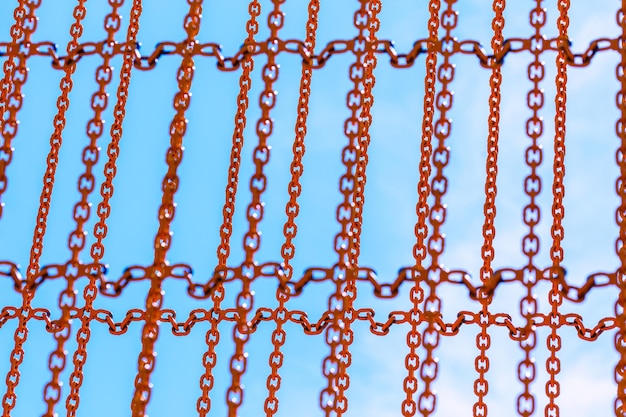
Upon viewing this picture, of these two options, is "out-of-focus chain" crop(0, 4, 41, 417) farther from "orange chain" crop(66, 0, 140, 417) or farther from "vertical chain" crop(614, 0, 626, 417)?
"vertical chain" crop(614, 0, 626, 417)

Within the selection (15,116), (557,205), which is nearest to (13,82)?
(15,116)

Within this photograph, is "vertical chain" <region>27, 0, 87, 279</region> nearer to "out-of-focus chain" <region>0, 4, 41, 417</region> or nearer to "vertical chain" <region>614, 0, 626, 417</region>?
"out-of-focus chain" <region>0, 4, 41, 417</region>

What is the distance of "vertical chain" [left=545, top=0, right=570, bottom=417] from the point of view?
3297mm

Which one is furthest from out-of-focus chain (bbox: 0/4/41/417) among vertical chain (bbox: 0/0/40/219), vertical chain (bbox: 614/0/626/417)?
vertical chain (bbox: 614/0/626/417)

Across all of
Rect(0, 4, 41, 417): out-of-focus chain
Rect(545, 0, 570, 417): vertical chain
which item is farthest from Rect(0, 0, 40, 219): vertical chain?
Rect(545, 0, 570, 417): vertical chain

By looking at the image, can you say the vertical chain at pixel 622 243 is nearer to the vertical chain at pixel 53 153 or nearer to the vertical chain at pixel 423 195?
the vertical chain at pixel 423 195

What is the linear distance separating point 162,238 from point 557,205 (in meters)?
1.34

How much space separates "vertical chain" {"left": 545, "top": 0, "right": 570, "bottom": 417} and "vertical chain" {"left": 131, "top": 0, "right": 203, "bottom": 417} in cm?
127

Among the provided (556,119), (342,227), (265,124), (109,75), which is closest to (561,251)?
(556,119)

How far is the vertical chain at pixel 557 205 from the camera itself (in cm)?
330

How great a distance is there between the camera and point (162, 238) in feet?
10.8

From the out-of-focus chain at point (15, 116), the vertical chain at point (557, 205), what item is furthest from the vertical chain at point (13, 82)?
the vertical chain at point (557, 205)

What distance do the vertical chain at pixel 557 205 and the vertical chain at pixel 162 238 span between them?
4.17 ft

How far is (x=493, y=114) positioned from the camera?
3615 millimetres
